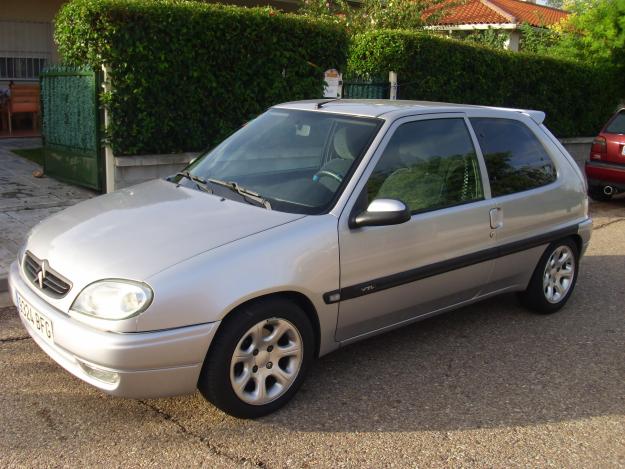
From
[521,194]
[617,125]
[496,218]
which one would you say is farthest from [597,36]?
[496,218]

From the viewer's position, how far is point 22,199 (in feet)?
26.6

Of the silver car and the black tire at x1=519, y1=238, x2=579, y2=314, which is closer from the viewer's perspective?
the silver car

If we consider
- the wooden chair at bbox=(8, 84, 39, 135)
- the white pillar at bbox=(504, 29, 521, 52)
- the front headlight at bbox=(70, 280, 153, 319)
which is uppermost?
the white pillar at bbox=(504, 29, 521, 52)


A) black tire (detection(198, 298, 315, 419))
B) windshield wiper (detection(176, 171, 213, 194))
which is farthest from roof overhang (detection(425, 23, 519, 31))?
black tire (detection(198, 298, 315, 419))

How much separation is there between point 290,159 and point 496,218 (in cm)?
151

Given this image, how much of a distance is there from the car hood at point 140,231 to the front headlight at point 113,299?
46 millimetres

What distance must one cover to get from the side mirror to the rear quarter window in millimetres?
1210

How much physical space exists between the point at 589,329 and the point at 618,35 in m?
12.3

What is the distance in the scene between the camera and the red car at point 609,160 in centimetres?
1058

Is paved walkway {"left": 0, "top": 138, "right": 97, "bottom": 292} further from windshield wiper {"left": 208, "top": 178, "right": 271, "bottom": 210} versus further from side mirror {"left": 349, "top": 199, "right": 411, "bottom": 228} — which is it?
side mirror {"left": 349, "top": 199, "right": 411, "bottom": 228}

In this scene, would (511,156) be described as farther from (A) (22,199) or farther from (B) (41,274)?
(A) (22,199)

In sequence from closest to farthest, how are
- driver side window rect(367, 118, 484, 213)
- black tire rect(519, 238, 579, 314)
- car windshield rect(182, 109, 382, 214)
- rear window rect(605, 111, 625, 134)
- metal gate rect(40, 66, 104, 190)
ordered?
car windshield rect(182, 109, 382, 214) → driver side window rect(367, 118, 484, 213) → black tire rect(519, 238, 579, 314) → metal gate rect(40, 66, 104, 190) → rear window rect(605, 111, 625, 134)

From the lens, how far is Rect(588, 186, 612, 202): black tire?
11.2 metres

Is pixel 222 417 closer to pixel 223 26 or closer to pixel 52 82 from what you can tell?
pixel 223 26
